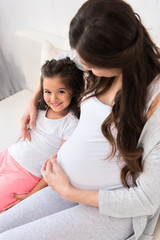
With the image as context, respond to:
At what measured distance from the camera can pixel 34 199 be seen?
36.9 inches

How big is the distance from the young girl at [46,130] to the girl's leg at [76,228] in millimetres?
325

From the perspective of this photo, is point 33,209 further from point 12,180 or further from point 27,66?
point 27,66

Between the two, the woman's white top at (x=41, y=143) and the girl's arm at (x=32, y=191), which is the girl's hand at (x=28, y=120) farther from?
the girl's arm at (x=32, y=191)

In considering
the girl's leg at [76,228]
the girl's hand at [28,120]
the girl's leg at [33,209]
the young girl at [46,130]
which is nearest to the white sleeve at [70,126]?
the young girl at [46,130]

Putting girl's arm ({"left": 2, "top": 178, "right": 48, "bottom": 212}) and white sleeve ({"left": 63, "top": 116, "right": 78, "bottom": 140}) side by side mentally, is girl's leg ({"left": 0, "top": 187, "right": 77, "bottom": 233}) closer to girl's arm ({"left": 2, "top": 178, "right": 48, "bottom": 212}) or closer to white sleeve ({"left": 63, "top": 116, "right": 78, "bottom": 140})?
girl's arm ({"left": 2, "top": 178, "right": 48, "bottom": 212})

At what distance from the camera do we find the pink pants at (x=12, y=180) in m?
1.09

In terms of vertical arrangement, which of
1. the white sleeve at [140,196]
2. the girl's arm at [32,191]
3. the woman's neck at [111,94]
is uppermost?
the woman's neck at [111,94]

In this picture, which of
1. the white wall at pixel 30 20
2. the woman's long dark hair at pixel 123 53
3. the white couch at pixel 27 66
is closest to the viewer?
the woman's long dark hair at pixel 123 53

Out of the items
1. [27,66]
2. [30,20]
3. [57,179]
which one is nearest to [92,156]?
[57,179]

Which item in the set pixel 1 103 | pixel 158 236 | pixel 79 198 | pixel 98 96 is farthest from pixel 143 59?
pixel 1 103

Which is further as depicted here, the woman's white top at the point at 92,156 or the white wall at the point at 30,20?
the white wall at the point at 30,20

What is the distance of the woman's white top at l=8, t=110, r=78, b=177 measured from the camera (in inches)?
45.0

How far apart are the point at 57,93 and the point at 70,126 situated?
17cm

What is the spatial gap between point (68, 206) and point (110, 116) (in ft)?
1.37
